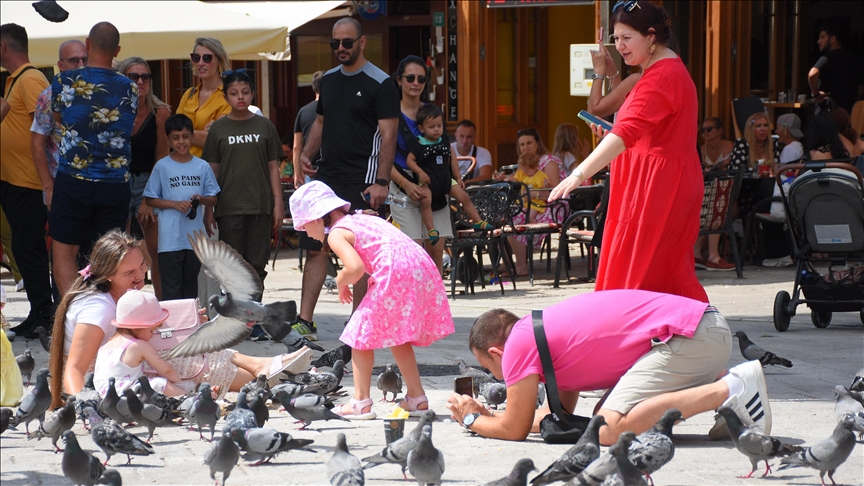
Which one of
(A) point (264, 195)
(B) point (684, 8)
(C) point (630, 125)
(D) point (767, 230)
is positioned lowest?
(D) point (767, 230)

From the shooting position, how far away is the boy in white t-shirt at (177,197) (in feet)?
25.1

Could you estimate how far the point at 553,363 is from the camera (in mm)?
4621

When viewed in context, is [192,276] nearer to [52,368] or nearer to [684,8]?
[52,368]

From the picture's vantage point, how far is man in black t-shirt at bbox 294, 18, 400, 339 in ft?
24.3

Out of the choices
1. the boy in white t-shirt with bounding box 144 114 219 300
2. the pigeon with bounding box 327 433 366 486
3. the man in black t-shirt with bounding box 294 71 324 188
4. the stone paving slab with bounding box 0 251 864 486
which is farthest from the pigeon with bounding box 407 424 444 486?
the man in black t-shirt with bounding box 294 71 324 188

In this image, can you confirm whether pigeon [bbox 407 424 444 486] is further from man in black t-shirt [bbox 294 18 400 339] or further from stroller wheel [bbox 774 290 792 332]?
stroller wheel [bbox 774 290 792 332]

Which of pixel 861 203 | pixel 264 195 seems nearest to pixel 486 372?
pixel 264 195

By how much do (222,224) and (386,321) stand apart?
2885mm

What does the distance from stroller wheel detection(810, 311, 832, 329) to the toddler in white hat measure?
4.79 metres

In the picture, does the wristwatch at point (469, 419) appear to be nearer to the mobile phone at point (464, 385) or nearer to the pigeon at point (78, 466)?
the mobile phone at point (464, 385)

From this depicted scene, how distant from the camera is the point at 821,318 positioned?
8.02m

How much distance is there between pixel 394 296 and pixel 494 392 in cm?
67

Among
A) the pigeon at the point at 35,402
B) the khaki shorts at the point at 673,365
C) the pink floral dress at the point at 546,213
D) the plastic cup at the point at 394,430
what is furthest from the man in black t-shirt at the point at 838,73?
the pigeon at the point at 35,402

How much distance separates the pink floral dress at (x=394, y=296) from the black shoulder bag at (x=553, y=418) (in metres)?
0.83
